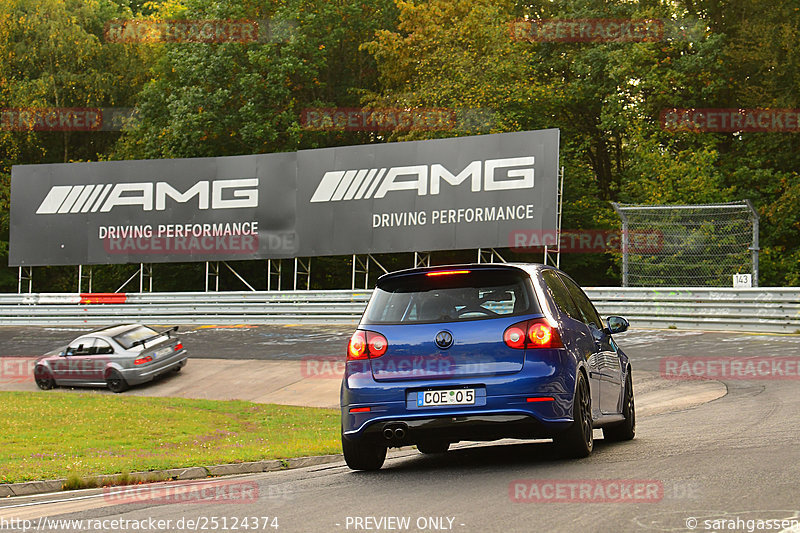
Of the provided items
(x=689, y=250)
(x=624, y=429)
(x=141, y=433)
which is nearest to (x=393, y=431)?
(x=624, y=429)

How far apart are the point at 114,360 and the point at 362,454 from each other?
50.0ft

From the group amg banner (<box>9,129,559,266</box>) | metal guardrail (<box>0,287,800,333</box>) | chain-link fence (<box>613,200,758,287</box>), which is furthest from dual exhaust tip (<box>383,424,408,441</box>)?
amg banner (<box>9,129,559,266</box>)

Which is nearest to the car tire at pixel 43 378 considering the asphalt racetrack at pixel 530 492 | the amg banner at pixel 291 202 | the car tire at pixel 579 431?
the amg banner at pixel 291 202

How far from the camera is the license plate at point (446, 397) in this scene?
8.42 meters

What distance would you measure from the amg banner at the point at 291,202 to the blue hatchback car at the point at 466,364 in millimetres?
20944

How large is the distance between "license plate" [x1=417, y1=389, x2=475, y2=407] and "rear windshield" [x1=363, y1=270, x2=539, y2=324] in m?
0.56

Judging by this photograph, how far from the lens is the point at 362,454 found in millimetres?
9133

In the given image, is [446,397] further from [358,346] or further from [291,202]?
[291,202]

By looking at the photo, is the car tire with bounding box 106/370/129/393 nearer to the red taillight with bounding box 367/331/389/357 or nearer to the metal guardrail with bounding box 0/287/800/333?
the metal guardrail with bounding box 0/287/800/333

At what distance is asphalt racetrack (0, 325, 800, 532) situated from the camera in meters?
6.18

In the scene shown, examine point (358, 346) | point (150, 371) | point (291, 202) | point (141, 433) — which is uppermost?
point (291, 202)

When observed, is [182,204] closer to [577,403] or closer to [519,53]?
[519,53]

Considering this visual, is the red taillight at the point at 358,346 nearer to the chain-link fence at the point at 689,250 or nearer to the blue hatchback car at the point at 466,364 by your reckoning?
the blue hatchback car at the point at 466,364

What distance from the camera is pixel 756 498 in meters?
6.52
